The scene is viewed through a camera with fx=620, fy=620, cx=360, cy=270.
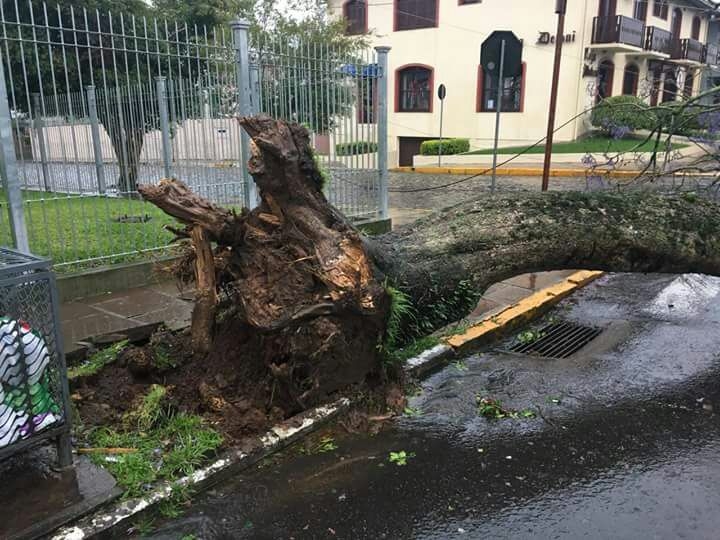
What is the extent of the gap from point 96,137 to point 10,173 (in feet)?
6.76

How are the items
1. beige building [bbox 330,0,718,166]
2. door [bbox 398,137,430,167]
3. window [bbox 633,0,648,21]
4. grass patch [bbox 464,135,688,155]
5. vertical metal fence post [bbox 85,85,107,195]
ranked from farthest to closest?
door [bbox 398,137,430,167], window [bbox 633,0,648,21], beige building [bbox 330,0,718,166], grass patch [bbox 464,135,688,155], vertical metal fence post [bbox 85,85,107,195]

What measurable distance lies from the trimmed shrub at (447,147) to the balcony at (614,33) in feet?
20.0

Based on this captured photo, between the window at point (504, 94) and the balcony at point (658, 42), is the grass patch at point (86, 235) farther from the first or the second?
the balcony at point (658, 42)

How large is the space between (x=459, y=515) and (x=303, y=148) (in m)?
2.26

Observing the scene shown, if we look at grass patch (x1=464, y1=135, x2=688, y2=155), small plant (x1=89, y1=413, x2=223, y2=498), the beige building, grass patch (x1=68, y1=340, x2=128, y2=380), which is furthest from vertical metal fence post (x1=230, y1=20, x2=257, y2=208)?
the beige building

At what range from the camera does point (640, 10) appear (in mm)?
26141

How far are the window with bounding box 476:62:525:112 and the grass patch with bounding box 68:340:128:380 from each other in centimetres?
2217

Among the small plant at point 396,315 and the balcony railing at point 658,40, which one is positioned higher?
the balcony railing at point 658,40

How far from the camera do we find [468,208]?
508cm

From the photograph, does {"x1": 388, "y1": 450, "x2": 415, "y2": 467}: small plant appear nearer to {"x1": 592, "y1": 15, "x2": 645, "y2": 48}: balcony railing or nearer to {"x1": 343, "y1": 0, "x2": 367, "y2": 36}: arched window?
{"x1": 592, "y1": 15, "x2": 645, "y2": 48}: balcony railing

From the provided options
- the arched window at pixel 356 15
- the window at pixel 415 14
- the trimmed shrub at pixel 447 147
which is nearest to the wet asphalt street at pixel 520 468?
the trimmed shrub at pixel 447 147

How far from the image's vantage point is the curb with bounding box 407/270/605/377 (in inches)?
196

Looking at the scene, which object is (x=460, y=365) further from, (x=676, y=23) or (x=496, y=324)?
(x=676, y=23)

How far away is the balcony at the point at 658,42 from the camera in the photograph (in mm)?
26094
